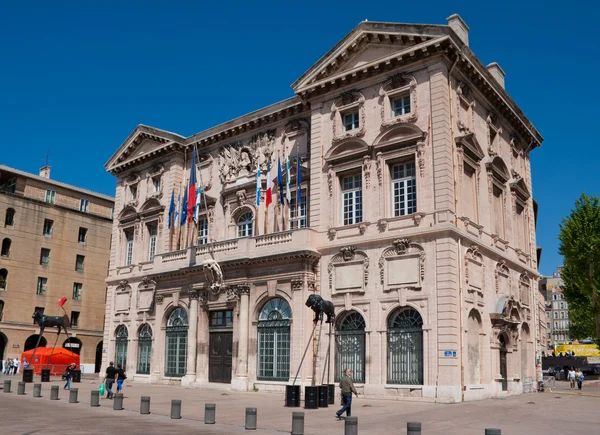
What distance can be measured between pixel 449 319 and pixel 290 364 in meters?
7.88

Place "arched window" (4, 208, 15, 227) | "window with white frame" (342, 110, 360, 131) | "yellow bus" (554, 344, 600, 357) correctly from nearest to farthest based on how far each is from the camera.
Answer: "window with white frame" (342, 110, 360, 131) → "arched window" (4, 208, 15, 227) → "yellow bus" (554, 344, 600, 357)

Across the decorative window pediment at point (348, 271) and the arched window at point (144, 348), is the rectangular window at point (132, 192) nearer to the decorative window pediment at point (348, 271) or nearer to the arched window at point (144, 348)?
the arched window at point (144, 348)

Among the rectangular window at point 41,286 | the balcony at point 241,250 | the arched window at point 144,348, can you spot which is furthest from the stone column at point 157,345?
the rectangular window at point 41,286

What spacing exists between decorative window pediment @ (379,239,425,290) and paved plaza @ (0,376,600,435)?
15.4ft

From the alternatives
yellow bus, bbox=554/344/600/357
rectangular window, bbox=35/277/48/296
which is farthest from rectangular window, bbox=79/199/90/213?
yellow bus, bbox=554/344/600/357

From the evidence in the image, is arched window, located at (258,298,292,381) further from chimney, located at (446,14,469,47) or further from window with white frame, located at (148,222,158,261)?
chimney, located at (446,14,469,47)

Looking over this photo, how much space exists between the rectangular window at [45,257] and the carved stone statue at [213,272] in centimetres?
2900

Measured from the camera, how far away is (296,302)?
28.9m

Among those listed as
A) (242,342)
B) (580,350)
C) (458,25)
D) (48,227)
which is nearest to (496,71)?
(458,25)

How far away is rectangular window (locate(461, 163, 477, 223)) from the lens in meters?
27.4

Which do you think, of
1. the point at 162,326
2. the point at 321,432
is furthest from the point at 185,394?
the point at 321,432

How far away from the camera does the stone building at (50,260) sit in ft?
172

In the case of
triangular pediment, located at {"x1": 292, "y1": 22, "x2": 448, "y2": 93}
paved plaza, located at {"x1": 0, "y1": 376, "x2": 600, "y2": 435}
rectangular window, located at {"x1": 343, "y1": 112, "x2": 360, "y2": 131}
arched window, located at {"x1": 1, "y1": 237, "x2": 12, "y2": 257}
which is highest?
triangular pediment, located at {"x1": 292, "y1": 22, "x2": 448, "y2": 93}

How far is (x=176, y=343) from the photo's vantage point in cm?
3478
